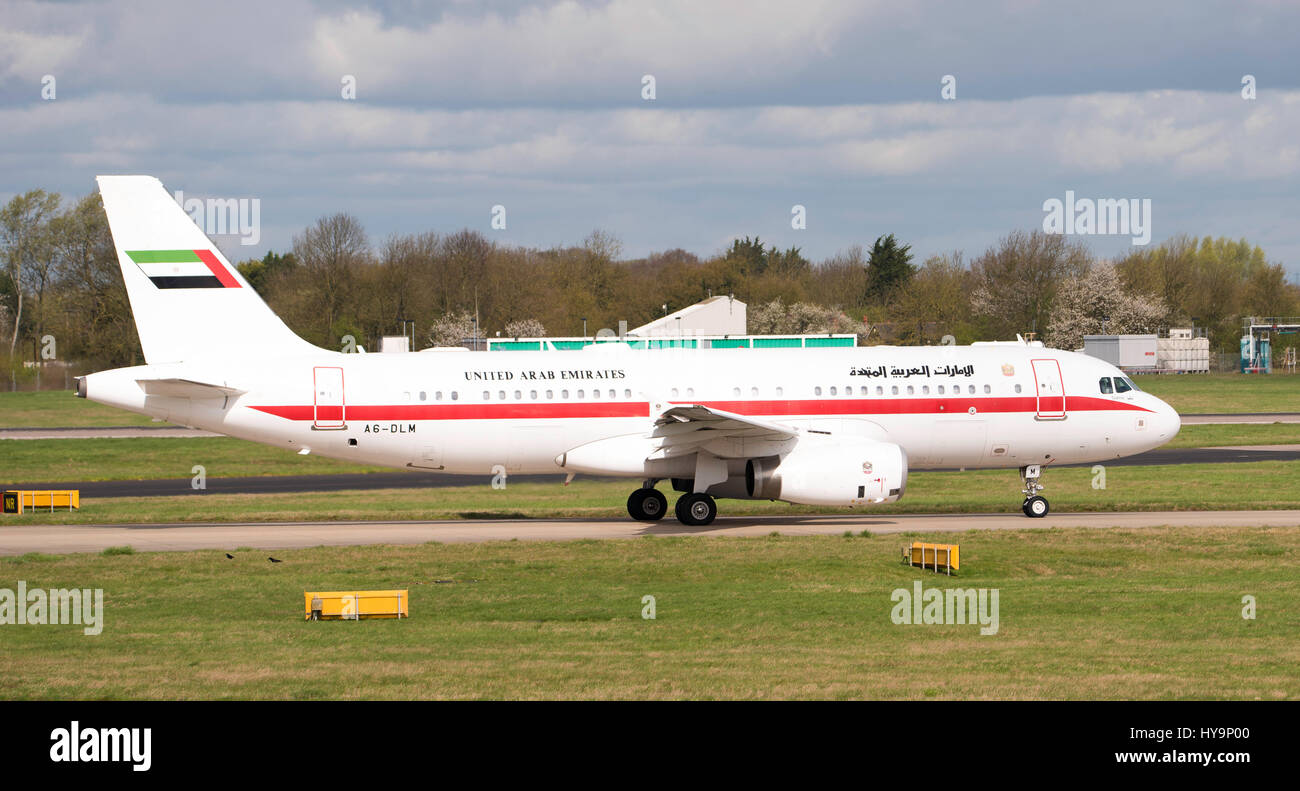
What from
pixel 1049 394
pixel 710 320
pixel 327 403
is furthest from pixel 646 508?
pixel 710 320

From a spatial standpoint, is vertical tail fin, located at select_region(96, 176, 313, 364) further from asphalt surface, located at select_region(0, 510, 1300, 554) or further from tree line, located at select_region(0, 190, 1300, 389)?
tree line, located at select_region(0, 190, 1300, 389)

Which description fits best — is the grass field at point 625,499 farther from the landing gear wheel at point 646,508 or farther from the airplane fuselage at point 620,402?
the airplane fuselage at point 620,402

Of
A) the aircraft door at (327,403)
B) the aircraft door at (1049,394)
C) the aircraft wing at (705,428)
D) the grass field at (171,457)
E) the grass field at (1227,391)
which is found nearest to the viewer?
the aircraft wing at (705,428)

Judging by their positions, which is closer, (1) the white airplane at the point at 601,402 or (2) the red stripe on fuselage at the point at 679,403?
(1) the white airplane at the point at 601,402

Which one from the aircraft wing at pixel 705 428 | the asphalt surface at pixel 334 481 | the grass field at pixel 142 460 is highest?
the aircraft wing at pixel 705 428

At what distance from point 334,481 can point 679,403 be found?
18.7 metres

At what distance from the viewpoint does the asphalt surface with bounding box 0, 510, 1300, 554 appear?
28844mm

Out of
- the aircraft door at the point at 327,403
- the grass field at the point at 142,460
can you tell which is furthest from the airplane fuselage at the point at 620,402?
the grass field at the point at 142,460

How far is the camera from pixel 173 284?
3097 centimetres

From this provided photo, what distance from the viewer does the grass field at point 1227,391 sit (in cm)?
7919

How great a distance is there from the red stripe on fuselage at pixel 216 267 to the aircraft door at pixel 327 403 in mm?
3123

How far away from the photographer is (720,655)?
1616cm

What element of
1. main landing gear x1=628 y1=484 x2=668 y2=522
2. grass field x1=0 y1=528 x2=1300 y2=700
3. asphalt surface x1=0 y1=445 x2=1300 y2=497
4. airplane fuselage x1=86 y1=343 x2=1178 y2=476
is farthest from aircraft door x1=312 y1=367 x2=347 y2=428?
asphalt surface x1=0 y1=445 x2=1300 y2=497

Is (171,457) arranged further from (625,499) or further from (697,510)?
(697,510)
